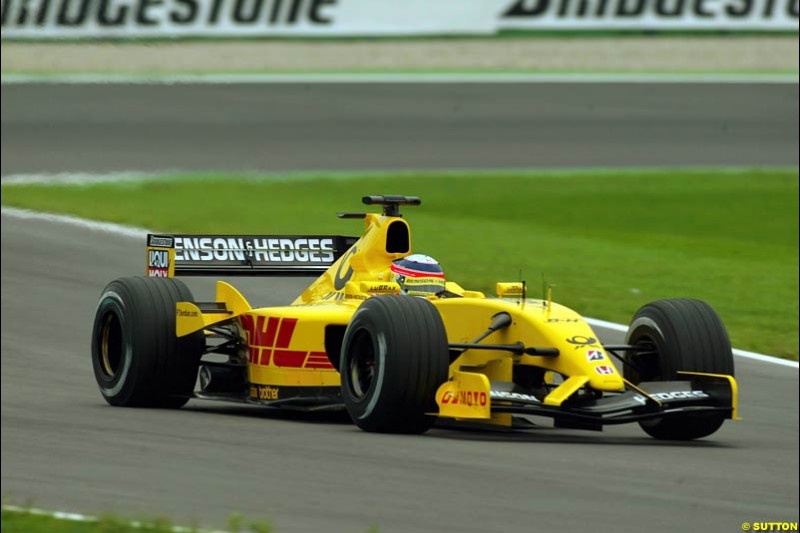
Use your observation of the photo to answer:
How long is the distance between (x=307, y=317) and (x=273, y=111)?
85.7 ft

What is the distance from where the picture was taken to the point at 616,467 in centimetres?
1188

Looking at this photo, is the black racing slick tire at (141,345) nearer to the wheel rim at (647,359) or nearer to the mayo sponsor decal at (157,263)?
the mayo sponsor decal at (157,263)

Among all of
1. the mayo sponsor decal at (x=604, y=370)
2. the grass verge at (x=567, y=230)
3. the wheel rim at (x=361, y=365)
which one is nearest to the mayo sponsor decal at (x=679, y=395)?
the wheel rim at (x=361, y=365)

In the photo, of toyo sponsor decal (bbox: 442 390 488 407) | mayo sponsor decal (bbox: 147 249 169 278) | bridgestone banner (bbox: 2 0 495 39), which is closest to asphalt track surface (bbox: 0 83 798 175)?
bridgestone banner (bbox: 2 0 495 39)

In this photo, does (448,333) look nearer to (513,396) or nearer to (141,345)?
(513,396)

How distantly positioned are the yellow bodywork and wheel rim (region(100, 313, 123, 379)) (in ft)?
1.68

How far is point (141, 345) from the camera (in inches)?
260

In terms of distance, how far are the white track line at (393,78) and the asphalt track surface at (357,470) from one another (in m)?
22.2

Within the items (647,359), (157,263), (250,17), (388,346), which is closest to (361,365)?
(388,346)

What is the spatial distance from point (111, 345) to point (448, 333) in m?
2.81

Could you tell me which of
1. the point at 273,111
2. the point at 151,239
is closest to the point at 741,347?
the point at 151,239

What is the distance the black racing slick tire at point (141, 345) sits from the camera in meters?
5.37

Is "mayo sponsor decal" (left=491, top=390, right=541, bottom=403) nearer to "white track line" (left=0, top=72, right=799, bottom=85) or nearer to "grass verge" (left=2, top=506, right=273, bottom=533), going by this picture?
"grass verge" (left=2, top=506, right=273, bottom=533)

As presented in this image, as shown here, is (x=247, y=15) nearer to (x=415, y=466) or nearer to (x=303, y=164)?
(x=303, y=164)
